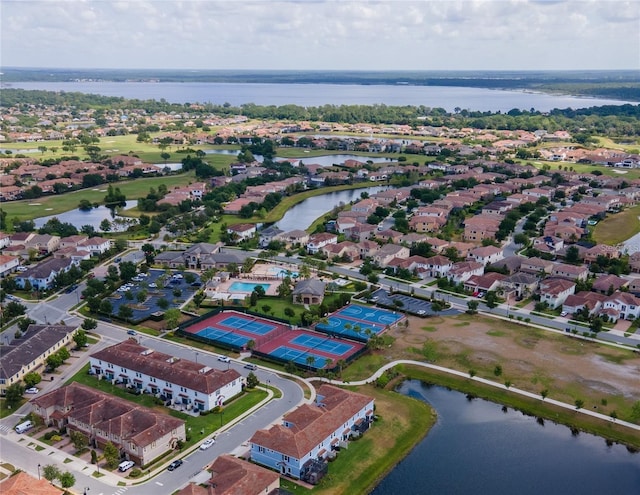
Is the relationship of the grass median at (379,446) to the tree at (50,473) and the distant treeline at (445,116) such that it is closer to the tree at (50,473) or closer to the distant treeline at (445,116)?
the tree at (50,473)

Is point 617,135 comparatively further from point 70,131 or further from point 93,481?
point 93,481

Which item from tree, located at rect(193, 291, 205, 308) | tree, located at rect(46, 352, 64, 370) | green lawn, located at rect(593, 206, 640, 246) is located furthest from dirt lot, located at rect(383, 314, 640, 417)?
green lawn, located at rect(593, 206, 640, 246)

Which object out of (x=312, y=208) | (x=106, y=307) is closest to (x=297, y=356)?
(x=106, y=307)

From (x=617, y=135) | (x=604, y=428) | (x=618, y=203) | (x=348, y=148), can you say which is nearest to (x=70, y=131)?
(x=348, y=148)

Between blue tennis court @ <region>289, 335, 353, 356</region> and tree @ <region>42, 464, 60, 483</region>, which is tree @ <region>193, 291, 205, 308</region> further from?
tree @ <region>42, 464, 60, 483</region>

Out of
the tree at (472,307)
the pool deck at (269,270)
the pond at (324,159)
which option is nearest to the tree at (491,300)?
the tree at (472,307)
